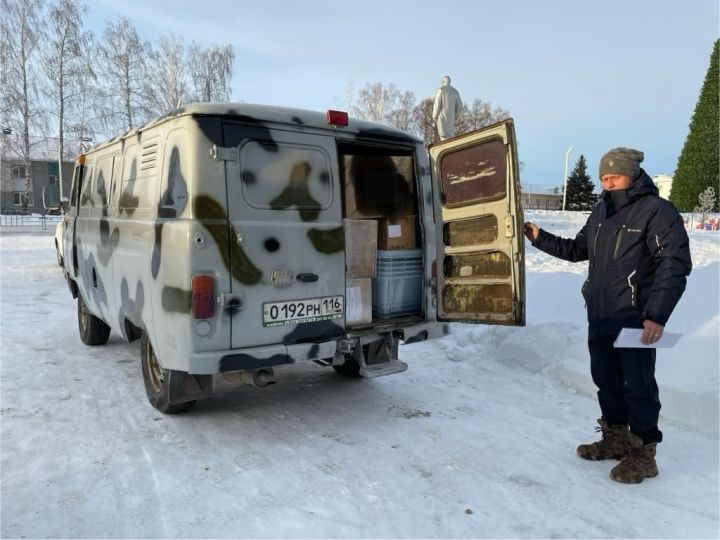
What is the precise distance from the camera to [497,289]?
13.9 feet

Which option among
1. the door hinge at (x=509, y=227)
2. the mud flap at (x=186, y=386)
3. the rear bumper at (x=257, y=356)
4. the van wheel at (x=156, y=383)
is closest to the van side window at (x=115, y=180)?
the van wheel at (x=156, y=383)

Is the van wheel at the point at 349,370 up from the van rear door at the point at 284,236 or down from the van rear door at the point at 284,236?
down

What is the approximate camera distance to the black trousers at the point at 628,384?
10.5 feet

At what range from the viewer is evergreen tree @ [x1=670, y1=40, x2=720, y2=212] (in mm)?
29498

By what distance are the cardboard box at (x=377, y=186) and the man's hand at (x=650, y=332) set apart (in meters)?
2.24

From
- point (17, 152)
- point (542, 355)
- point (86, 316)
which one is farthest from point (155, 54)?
point (542, 355)

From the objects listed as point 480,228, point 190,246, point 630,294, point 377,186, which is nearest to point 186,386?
point 190,246

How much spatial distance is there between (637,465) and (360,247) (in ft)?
8.16

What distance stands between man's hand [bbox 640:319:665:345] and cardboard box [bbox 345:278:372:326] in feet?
6.80

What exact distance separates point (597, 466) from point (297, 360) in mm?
2120

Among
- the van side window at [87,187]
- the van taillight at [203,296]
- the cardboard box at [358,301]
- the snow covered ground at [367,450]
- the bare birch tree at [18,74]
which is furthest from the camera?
the bare birch tree at [18,74]

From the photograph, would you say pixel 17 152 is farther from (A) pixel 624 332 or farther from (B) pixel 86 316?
(A) pixel 624 332

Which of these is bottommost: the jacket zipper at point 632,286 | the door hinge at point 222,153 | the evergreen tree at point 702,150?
the jacket zipper at point 632,286

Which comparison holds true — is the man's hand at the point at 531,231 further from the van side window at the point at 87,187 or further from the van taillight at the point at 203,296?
the van side window at the point at 87,187
